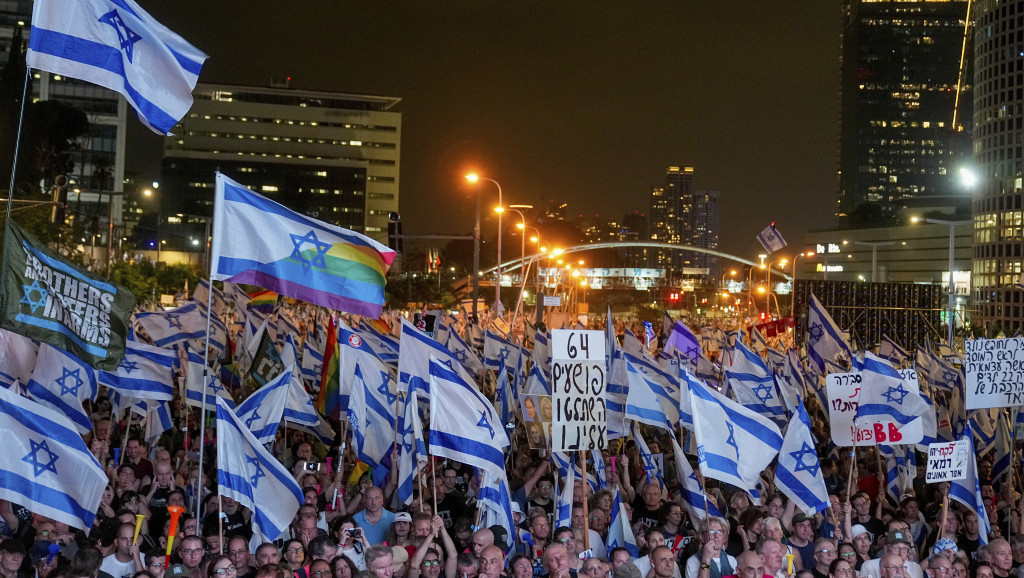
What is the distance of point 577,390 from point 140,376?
5.02m

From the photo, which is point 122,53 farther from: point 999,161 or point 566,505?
point 999,161

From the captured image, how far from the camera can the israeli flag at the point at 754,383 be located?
47.1 ft

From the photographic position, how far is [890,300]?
4119 centimetres

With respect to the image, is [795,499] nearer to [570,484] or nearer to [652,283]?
[570,484]

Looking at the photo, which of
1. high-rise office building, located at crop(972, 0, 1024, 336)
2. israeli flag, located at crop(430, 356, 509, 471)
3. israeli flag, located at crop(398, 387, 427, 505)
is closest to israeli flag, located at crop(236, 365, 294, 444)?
israeli flag, located at crop(398, 387, 427, 505)

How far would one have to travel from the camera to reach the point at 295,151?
165250 millimetres

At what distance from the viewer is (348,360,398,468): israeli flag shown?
11.3 meters

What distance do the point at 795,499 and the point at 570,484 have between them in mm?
1991

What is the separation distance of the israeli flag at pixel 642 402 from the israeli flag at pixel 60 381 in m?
5.62

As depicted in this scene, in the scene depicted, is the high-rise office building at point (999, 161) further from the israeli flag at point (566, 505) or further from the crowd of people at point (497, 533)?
the israeli flag at point (566, 505)

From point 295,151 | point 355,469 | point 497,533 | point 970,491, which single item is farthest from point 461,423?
point 295,151

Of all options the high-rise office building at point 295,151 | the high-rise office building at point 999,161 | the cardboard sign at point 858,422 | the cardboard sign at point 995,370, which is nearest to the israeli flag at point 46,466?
the cardboard sign at point 858,422

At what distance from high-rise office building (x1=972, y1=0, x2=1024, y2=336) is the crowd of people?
109811mm

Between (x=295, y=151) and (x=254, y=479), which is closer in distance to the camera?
(x=254, y=479)
